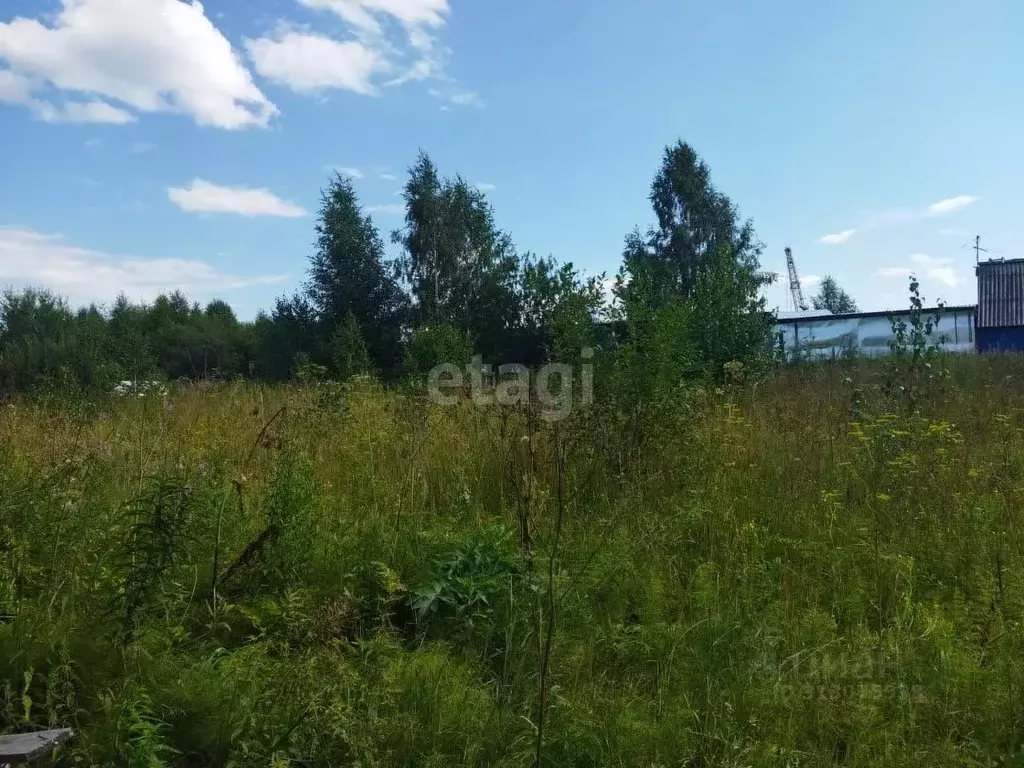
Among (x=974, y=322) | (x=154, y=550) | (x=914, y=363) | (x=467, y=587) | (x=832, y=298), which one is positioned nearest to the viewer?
(x=154, y=550)

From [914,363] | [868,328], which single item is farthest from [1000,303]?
[914,363]

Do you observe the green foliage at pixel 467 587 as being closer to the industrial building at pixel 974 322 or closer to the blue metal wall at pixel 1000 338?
the industrial building at pixel 974 322

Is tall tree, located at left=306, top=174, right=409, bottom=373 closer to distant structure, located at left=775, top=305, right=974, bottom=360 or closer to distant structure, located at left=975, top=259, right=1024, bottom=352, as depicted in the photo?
distant structure, located at left=775, top=305, right=974, bottom=360

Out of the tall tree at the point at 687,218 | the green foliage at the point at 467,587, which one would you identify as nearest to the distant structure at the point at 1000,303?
the tall tree at the point at 687,218

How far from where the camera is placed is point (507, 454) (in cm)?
464

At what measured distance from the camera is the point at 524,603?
9.57 ft

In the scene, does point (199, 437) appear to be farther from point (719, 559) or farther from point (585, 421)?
point (719, 559)

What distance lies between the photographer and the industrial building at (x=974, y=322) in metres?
28.0

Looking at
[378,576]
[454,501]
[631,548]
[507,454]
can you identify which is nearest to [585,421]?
[507,454]

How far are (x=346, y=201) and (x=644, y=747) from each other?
3043 cm

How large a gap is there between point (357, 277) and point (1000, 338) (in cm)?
2625

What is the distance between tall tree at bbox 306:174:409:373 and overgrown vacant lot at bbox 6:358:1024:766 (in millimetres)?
25357

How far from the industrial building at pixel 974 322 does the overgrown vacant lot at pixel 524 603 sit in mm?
22606

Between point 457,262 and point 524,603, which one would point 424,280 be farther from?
point 524,603
